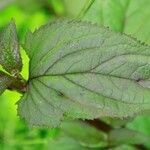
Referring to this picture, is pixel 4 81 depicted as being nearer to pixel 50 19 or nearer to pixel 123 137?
pixel 123 137

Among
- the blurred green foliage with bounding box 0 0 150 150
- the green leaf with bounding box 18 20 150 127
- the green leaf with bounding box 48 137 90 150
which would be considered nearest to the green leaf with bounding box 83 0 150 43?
the blurred green foliage with bounding box 0 0 150 150

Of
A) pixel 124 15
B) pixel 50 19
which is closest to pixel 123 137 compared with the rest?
pixel 124 15

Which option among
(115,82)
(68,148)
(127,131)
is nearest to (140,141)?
(127,131)

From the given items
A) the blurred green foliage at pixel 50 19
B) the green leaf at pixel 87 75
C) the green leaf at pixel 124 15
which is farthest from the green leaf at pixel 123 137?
the green leaf at pixel 87 75

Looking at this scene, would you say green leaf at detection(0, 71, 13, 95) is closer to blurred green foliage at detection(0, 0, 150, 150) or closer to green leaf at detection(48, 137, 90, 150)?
blurred green foliage at detection(0, 0, 150, 150)

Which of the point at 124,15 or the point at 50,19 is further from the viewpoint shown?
the point at 50,19

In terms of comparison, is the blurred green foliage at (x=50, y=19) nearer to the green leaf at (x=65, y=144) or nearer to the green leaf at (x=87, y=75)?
the green leaf at (x=65, y=144)
